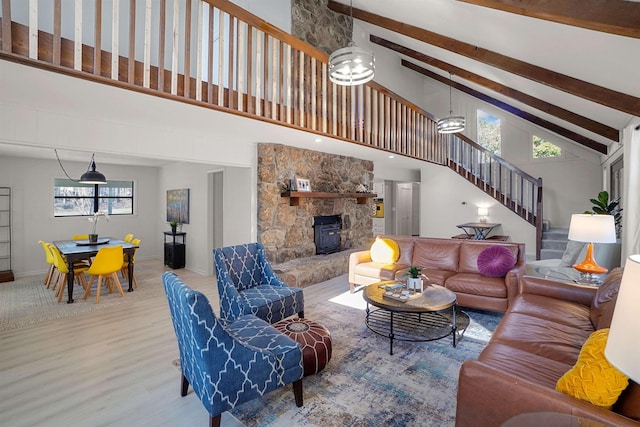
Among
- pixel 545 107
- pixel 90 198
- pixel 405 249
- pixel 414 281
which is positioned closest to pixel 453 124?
pixel 545 107

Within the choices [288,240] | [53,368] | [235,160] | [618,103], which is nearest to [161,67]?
[235,160]

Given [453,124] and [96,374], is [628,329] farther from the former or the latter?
[453,124]

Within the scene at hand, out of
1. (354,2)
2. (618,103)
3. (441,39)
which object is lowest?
(618,103)

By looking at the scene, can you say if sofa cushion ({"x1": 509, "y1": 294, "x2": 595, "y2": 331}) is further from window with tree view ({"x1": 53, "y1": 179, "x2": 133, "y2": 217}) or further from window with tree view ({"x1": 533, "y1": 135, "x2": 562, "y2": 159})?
window with tree view ({"x1": 53, "y1": 179, "x2": 133, "y2": 217})

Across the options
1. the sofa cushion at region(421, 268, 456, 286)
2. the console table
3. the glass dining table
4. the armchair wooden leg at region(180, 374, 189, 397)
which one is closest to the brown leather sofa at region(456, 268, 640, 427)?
the sofa cushion at region(421, 268, 456, 286)

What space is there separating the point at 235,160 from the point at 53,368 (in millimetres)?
3242

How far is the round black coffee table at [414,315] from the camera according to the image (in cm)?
294

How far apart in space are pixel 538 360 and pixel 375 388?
3.67ft

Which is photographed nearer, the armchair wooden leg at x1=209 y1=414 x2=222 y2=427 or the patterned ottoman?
the armchair wooden leg at x1=209 y1=414 x2=222 y2=427

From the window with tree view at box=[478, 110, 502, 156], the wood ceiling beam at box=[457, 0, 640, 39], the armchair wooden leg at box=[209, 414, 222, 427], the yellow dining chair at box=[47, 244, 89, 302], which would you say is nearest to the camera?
the armchair wooden leg at box=[209, 414, 222, 427]

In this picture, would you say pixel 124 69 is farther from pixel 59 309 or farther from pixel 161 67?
pixel 59 309

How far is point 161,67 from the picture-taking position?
2643 millimetres

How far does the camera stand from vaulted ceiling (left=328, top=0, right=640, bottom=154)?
7.09ft

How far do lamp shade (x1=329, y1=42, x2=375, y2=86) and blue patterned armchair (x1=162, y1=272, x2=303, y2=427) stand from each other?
8.03ft
